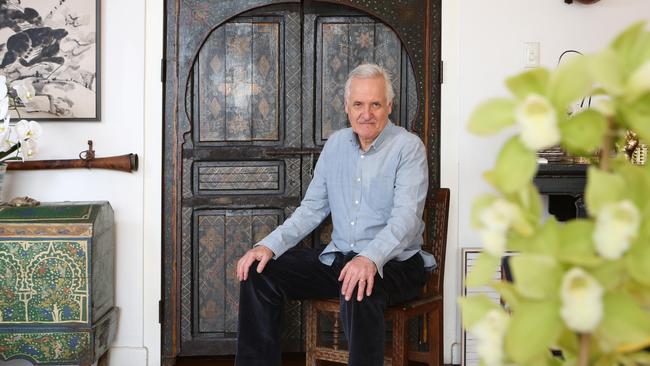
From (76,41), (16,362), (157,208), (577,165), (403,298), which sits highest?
(76,41)

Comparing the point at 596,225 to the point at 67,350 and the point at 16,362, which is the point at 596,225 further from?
the point at 16,362

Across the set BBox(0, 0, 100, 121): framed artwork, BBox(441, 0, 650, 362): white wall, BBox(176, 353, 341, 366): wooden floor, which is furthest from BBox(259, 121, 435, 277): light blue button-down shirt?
BBox(0, 0, 100, 121): framed artwork

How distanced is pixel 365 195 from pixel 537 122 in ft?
7.44

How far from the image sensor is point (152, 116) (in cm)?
325

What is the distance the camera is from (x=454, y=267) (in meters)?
3.29

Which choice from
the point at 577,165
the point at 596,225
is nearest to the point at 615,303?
the point at 596,225

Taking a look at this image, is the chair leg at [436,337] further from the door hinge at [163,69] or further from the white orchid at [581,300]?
the white orchid at [581,300]

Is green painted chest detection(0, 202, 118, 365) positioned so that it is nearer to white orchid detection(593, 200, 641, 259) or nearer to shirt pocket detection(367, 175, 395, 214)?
shirt pocket detection(367, 175, 395, 214)

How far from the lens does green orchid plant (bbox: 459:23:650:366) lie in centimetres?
46

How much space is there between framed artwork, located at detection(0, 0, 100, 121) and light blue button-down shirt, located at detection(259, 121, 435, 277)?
115 centimetres

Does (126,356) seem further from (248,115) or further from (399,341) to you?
(399,341)

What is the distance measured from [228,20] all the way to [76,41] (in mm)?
677

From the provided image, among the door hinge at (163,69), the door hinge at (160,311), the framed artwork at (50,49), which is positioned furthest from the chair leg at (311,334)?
the framed artwork at (50,49)

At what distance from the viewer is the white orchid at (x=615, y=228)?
45 cm
